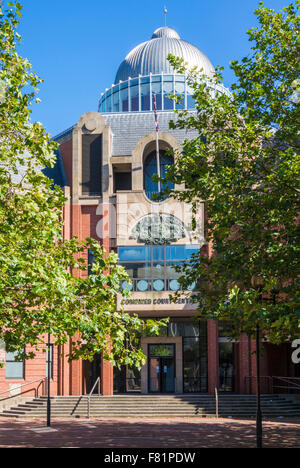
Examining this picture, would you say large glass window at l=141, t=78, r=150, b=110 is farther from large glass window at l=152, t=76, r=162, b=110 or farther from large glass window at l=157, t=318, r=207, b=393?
large glass window at l=157, t=318, r=207, b=393

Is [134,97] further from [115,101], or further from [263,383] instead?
[263,383]

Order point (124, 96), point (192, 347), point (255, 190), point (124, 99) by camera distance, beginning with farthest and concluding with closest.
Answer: point (124, 96) → point (124, 99) → point (192, 347) → point (255, 190)

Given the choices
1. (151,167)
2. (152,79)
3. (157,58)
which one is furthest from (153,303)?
(157,58)

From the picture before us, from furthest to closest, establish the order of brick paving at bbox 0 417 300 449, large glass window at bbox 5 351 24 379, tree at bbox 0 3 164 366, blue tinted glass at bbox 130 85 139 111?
1. blue tinted glass at bbox 130 85 139 111
2. large glass window at bbox 5 351 24 379
3. brick paving at bbox 0 417 300 449
4. tree at bbox 0 3 164 366

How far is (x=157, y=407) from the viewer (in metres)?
28.5

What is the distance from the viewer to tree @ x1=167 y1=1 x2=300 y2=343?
46.6ft

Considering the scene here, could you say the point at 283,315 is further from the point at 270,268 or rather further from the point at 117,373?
the point at 117,373

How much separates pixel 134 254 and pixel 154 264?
124cm

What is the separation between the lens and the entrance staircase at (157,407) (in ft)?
90.1

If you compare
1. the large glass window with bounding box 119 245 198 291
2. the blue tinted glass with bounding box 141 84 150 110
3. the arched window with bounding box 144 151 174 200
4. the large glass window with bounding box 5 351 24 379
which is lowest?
the large glass window with bounding box 5 351 24 379

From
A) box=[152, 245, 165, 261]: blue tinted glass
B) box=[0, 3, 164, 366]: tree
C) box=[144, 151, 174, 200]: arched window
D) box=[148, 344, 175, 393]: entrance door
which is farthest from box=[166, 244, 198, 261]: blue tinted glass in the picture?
box=[0, 3, 164, 366]: tree

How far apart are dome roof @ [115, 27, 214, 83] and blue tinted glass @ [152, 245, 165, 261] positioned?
25688 mm

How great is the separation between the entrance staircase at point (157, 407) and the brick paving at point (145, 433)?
156cm

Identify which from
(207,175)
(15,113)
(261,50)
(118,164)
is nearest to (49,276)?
(15,113)
